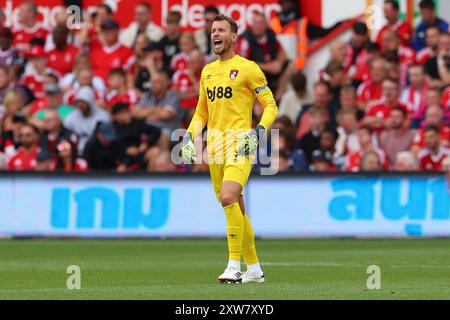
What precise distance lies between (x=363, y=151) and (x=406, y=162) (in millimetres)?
799

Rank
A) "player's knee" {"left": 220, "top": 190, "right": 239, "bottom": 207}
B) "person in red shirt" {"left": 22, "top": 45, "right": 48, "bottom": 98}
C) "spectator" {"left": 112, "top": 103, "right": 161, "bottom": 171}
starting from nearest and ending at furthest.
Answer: "player's knee" {"left": 220, "top": 190, "right": 239, "bottom": 207} < "spectator" {"left": 112, "top": 103, "right": 161, "bottom": 171} < "person in red shirt" {"left": 22, "top": 45, "right": 48, "bottom": 98}

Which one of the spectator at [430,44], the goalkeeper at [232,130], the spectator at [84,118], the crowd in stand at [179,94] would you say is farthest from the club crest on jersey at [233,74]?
the spectator at [430,44]

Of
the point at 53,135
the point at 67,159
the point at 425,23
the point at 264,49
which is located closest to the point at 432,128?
the point at 425,23

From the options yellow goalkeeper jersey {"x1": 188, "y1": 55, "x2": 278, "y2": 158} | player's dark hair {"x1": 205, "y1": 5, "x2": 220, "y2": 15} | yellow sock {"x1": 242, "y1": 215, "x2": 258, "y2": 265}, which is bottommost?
yellow sock {"x1": 242, "y1": 215, "x2": 258, "y2": 265}

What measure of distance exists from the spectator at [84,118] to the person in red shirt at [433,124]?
Answer: 5438 mm

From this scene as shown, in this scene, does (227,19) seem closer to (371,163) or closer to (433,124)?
(371,163)

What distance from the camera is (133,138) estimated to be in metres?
22.2

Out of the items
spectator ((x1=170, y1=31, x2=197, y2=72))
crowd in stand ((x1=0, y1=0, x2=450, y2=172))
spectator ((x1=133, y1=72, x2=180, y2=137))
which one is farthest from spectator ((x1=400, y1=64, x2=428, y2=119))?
spectator ((x1=133, y1=72, x2=180, y2=137))

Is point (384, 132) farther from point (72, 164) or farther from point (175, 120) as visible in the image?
point (72, 164)

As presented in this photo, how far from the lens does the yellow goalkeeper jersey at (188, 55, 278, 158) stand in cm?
1254

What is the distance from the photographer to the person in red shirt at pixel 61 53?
2397 cm

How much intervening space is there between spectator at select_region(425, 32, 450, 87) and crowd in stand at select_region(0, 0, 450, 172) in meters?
0.02

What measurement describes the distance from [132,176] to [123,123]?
162cm

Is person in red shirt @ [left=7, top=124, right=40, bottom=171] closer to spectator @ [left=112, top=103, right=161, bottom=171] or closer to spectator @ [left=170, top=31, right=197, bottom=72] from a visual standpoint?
spectator @ [left=112, top=103, right=161, bottom=171]
